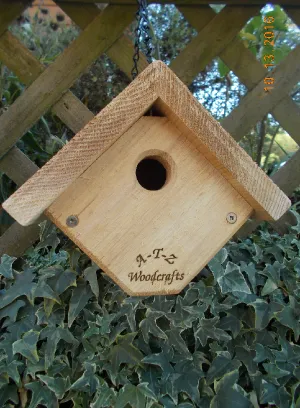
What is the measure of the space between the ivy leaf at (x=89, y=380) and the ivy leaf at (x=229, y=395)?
0.29 m

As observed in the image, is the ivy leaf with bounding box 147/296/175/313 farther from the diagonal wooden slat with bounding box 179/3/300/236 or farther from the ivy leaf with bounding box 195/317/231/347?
the diagonal wooden slat with bounding box 179/3/300/236

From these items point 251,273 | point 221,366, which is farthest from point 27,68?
point 221,366

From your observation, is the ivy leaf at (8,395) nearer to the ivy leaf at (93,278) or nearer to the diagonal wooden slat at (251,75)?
the ivy leaf at (93,278)

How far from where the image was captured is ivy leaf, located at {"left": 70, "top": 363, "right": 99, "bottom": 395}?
1.04 meters

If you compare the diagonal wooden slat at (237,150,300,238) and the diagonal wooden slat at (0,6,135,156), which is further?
the diagonal wooden slat at (237,150,300,238)

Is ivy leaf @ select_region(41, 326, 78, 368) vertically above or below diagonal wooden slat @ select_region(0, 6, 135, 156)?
below

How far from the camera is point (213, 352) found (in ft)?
3.67

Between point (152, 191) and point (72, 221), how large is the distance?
0.54ft

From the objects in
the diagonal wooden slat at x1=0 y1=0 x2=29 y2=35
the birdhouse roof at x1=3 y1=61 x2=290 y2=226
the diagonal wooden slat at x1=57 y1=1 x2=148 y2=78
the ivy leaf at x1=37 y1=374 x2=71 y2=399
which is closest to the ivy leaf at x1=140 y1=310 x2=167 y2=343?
the ivy leaf at x1=37 y1=374 x2=71 y2=399

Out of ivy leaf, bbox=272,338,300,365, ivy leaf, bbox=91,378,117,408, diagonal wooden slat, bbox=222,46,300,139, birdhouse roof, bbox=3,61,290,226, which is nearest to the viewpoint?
birdhouse roof, bbox=3,61,290,226

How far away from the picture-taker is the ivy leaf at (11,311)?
3.75 feet

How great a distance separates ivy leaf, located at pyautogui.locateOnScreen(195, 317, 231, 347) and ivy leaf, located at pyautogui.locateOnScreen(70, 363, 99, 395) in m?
0.27

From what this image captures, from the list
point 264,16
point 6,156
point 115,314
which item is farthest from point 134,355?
point 264,16

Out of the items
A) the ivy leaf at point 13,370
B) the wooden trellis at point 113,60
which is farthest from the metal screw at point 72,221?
the wooden trellis at point 113,60
